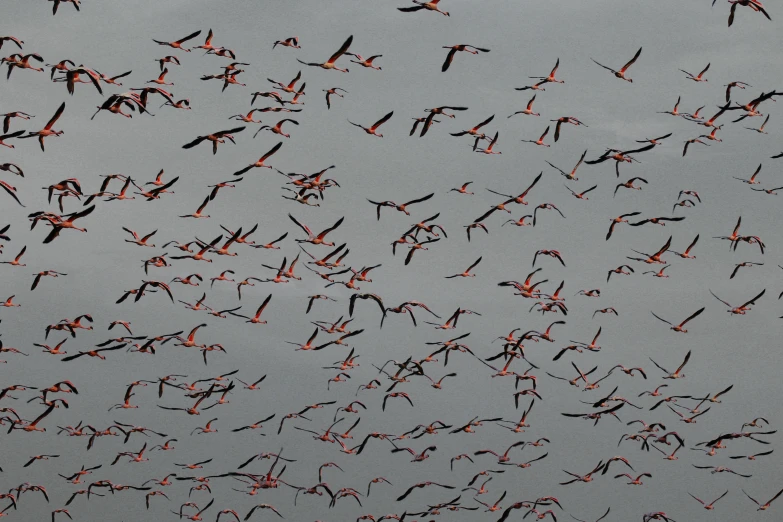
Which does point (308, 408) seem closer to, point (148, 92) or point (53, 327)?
point (53, 327)

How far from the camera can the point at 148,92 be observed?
60.9m

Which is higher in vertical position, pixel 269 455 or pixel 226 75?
pixel 226 75

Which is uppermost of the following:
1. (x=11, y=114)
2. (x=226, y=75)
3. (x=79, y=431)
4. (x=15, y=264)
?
(x=226, y=75)

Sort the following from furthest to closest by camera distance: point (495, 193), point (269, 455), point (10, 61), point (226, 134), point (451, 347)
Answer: point (269, 455) → point (451, 347) → point (495, 193) → point (226, 134) → point (10, 61)

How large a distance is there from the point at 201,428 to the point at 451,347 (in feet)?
69.5

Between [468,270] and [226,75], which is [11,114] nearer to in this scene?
[226,75]

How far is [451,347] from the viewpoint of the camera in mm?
76188

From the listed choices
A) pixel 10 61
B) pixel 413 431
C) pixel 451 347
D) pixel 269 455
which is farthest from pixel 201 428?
pixel 10 61

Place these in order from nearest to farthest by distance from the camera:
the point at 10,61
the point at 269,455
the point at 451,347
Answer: the point at 10,61 < the point at 451,347 < the point at 269,455

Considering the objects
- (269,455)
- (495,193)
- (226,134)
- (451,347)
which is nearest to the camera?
(226,134)

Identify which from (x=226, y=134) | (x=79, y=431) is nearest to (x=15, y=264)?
(x=79, y=431)

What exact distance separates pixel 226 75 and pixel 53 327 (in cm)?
1906

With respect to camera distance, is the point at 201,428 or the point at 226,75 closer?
the point at 226,75

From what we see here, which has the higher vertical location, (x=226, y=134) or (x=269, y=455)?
(x=226, y=134)
